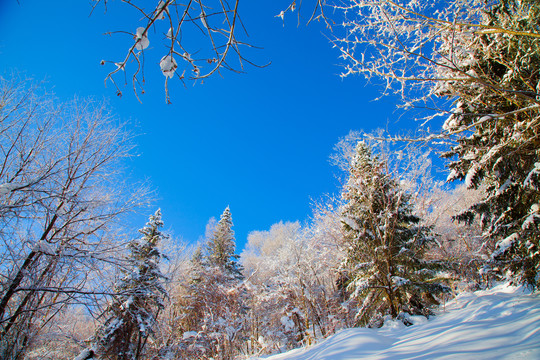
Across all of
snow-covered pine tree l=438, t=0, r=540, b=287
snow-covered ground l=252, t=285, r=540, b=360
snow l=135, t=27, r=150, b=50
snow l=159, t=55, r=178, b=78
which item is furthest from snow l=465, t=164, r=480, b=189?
snow l=135, t=27, r=150, b=50

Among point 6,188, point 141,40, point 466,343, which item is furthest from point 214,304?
point 141,40

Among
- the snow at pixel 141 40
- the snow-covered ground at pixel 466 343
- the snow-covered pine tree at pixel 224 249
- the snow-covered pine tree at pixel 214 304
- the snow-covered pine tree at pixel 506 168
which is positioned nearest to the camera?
the snow at pixel 141 40

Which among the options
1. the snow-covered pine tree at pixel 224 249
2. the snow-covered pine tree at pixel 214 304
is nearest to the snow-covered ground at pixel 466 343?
the snow-covered pine tree at pixel 214 304

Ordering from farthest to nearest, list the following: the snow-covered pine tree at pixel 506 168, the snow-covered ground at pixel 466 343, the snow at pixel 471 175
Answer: the snow at pixel 471 175
the snow-covered pine tree at pixel 506 168
the snow-covered ground at pixel 466 343

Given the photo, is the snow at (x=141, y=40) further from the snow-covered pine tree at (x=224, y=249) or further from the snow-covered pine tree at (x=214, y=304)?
the snow-covered pine tree at (x=224, y=249)

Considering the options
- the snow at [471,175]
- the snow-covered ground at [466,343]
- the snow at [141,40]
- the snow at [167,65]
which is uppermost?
the snow at [471,175]

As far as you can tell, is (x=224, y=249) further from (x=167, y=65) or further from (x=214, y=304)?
(x=167, y=65)

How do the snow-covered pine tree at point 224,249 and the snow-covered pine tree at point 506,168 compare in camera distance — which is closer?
the snow-covered pine tree at point 506,168

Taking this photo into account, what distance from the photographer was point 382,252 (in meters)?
7.14

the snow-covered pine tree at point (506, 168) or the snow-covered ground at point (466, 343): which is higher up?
the snow-covered pine tree at point (506, 168)

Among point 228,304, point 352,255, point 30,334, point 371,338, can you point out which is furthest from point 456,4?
point 228,304

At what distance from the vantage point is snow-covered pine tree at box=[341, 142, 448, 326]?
6629 millimetres

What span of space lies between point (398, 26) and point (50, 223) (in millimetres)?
7376

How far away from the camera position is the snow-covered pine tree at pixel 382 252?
21.7ft
